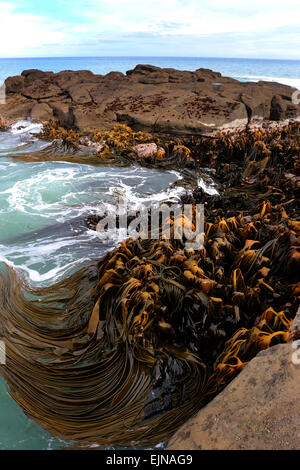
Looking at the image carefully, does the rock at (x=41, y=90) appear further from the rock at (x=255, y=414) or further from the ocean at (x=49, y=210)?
the rock at (x=255, y=414)

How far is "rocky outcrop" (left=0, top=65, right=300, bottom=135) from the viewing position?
34.7 feet

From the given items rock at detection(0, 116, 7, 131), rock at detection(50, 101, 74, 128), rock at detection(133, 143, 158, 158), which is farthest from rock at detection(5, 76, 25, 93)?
rock at detection(133, 143, 158, 158)

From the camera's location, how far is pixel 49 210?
612cm

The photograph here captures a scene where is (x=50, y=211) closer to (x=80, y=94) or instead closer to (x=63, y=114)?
(x=63, y=114)

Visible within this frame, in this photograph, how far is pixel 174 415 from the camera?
2139 mm

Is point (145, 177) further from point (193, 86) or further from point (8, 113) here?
point (8, 113)

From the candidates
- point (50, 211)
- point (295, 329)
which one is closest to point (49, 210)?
point (50, 211)

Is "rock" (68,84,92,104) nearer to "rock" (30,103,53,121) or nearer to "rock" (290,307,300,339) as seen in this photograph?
"rock" (30,103,53,121)

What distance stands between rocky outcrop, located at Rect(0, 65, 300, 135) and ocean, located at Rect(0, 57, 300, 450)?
273cm

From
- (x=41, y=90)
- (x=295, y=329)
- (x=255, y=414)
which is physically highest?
(x=41, y=90)

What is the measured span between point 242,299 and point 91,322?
4.75ft

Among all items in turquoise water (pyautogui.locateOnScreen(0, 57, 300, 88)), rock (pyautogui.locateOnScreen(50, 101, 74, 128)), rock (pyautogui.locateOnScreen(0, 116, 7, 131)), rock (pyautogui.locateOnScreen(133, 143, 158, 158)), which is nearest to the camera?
rock (pyautogui.locateOnScreen(133, 143, 158, 158))

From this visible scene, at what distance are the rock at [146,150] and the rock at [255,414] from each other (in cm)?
782

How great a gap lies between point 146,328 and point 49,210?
421 cm
